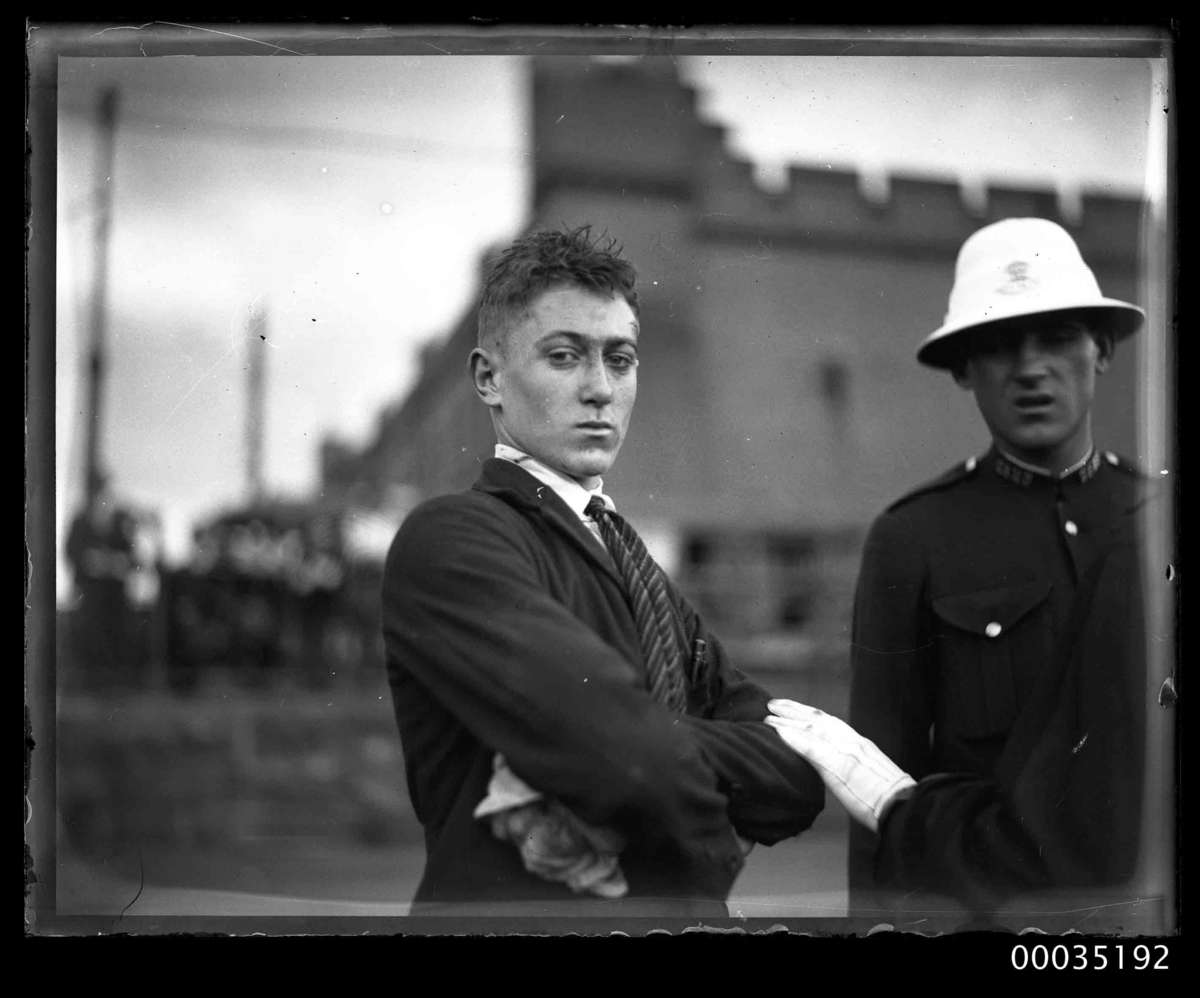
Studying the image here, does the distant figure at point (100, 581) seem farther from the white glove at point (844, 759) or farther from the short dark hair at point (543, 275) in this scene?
the white glove at point (844, 759)

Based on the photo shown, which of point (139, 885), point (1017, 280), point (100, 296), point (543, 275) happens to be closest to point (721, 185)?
point (543, 275)

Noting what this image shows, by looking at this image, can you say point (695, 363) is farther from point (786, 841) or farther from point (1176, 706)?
point (1176, 706)

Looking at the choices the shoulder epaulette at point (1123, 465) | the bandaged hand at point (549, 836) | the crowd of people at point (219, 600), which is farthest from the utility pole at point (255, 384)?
the shoulder epaulette at point (1123, 465)

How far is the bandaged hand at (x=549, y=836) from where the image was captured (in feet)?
9.95

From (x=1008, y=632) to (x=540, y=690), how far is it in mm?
1251

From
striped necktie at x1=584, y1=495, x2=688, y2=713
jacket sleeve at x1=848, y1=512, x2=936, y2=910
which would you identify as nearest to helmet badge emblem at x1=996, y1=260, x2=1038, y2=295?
jacket sleeve at x1=848, y1=512, x2=936, y2=910

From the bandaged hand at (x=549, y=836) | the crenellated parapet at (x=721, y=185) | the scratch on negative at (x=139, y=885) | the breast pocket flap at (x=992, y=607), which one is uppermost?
the crenellated parapet at (x=721, y=185)

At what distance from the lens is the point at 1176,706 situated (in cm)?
354

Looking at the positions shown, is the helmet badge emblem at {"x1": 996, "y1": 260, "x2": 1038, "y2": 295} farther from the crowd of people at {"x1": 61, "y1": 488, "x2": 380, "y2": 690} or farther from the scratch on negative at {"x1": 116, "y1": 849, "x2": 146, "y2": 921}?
the scratch on negative at {"x1": 116, "y1": 849, "x2": 146, "y2": 921}

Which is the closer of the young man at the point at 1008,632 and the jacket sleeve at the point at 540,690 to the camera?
the jacket sleeve at the point at 540,690

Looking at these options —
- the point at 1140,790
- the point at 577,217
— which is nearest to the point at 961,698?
the point at 1140,790

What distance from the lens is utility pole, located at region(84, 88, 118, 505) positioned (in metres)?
3.60

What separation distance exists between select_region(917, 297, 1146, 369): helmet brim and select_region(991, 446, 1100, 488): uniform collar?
11.6 inches

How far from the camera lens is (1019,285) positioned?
11.7 feet
